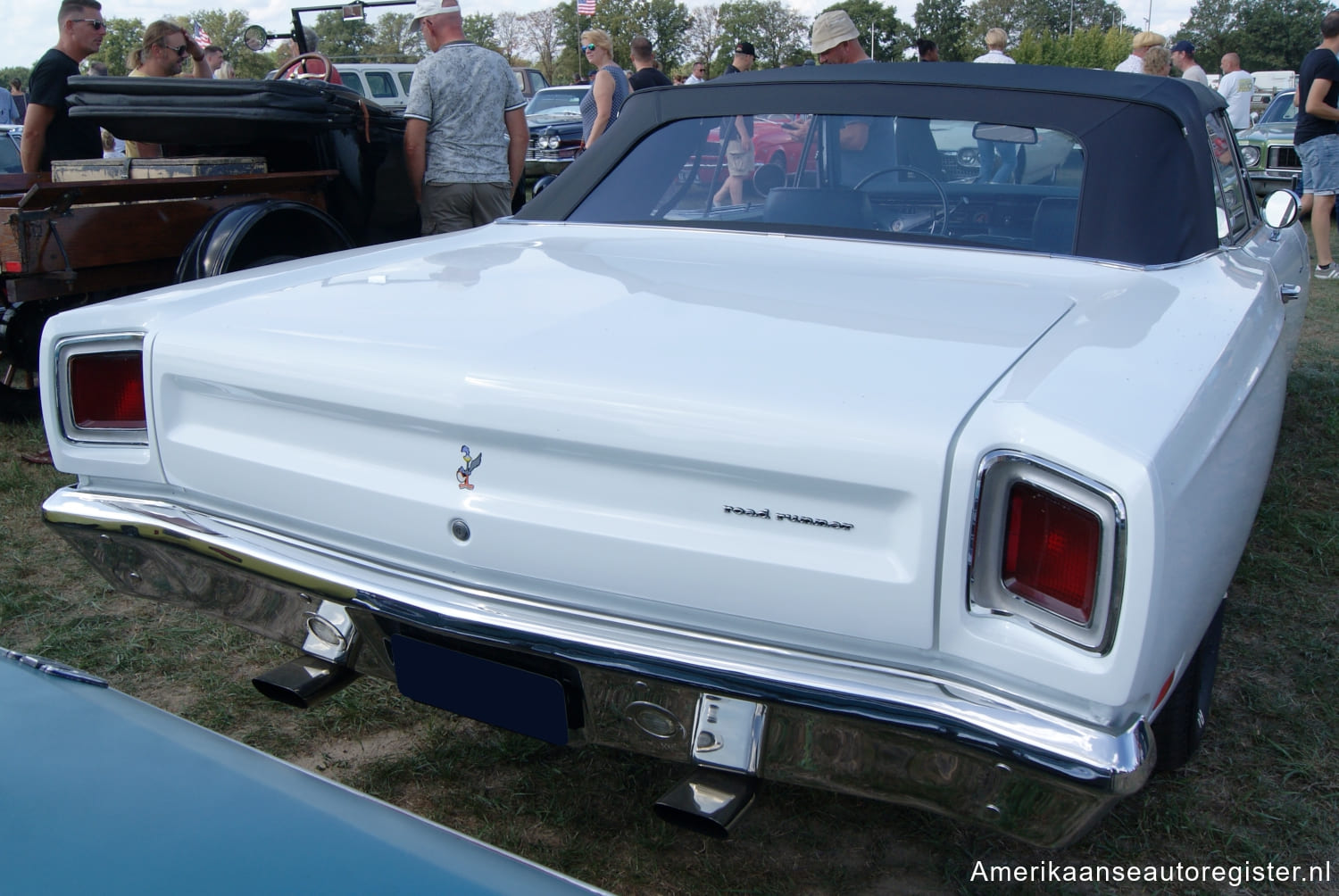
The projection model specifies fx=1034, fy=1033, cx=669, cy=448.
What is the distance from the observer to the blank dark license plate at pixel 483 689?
64.4 inches

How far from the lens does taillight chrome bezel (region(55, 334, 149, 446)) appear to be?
1.97m

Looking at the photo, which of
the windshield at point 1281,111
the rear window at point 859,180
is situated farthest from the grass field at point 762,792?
the windshield at point 1281,111

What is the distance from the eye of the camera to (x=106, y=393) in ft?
6.68

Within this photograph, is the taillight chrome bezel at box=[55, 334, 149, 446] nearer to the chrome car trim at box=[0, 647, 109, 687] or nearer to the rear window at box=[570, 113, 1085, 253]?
the chrome car trim at box=[0, 647, 109, 687]

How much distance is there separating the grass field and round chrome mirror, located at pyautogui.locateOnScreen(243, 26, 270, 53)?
5.78 meters

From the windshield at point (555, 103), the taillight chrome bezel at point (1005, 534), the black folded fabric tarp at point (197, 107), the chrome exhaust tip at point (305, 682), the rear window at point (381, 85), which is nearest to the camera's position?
the taillight chrome bezel at point (1005, 534)

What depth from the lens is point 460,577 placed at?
1.70 meters

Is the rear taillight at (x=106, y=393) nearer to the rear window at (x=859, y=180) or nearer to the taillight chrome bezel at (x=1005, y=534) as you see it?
the rear window at (x=859, y=180)

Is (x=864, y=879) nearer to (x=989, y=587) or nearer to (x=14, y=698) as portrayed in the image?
(x=989, y=587)

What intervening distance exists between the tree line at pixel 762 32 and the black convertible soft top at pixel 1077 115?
62157 millimetres

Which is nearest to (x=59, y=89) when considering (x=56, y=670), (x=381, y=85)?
(x=56, y=670)

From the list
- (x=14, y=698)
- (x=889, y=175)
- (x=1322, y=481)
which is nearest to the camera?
(x=14, y=698)

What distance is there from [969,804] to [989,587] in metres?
0.30

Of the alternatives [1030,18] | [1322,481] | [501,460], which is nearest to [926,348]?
[501,460]
